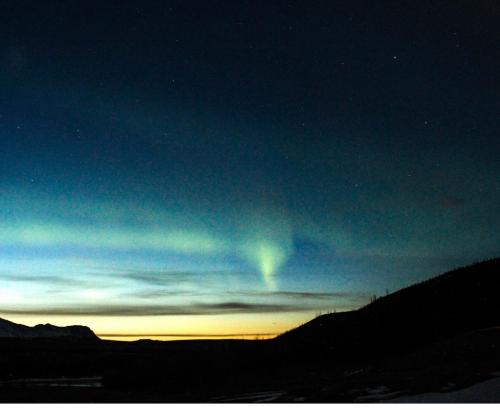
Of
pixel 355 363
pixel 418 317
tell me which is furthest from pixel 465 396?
pixel 418 317

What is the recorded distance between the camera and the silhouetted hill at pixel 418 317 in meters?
67.2

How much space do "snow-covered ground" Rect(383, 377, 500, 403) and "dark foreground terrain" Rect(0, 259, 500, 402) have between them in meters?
0.15

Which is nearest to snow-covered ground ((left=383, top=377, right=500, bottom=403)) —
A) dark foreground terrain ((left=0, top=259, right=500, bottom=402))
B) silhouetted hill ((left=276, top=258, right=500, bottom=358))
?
dark foreground terrain ((left=0, top=259, right=500, bottom=402))

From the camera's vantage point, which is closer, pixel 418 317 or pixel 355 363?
pixel 355 363

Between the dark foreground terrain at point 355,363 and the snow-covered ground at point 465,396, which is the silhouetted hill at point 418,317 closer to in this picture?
the dark foreground terrain at point 355,363

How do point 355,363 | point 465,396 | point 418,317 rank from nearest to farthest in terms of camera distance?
point 465,396 < point 355,363 < point 418,317

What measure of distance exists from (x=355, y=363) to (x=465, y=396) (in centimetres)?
4228

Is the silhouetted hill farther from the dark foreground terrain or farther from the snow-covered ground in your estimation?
the snow-covered ground

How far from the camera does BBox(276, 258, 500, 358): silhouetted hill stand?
221 feet

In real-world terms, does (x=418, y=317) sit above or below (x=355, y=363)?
above

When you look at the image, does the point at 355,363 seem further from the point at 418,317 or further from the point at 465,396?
the point at 465,396

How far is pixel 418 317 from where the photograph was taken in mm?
74312
